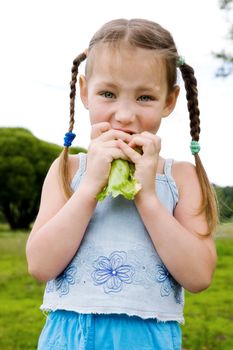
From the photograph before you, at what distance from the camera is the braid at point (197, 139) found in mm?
2814

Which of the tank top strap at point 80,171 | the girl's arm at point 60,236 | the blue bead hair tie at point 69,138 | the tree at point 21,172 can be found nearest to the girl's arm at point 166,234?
the girl's arm at point 60,236

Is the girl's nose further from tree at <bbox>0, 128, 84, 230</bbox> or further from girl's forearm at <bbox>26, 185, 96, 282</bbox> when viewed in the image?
tree at <bbox>0, 128, 84, 230</bbox>

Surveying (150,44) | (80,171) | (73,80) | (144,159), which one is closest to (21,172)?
(73,80)

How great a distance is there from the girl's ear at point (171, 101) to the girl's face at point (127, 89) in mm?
133

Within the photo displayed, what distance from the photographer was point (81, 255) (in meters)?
2.67

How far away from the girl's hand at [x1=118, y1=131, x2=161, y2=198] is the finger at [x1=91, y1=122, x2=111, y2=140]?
89mm

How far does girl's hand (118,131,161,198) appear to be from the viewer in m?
2.61

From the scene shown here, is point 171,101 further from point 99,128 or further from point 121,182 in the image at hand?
point 121,182

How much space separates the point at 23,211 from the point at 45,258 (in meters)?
29.6

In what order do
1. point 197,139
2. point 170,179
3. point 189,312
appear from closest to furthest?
point 170,179 → point 197,139 → point 189,312

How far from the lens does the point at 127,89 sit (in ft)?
8.72

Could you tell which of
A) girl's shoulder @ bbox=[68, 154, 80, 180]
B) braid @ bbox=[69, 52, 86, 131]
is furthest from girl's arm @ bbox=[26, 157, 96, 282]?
braid @ bbox=[69, 52, 86, 131]

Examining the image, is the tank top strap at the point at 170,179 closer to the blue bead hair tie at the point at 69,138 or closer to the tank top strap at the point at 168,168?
the tank top strap at the point at 168,168

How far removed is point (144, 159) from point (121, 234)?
0.31 metres
